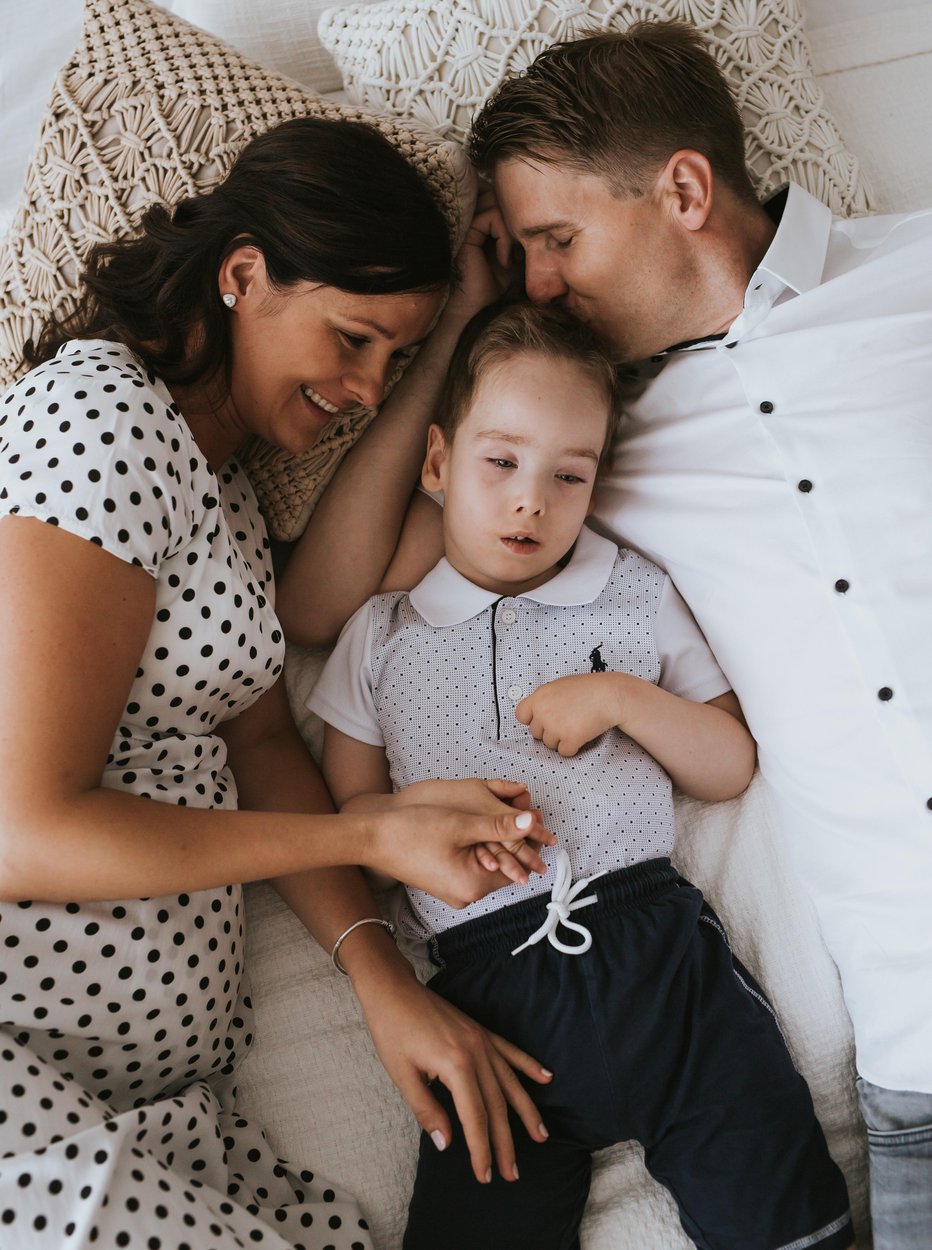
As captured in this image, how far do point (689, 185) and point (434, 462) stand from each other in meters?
0.60

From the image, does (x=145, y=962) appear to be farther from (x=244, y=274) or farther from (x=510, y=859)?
(x=244, y=274)

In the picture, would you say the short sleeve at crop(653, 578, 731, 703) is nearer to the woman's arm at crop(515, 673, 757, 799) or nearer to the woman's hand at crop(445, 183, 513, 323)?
the woman's arm at crop(515, 673, 757, 799)

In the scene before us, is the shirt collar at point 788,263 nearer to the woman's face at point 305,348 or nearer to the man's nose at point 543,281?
the man's nose at point 543,281

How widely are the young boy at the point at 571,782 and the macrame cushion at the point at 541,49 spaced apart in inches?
16.9

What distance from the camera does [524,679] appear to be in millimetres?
1512

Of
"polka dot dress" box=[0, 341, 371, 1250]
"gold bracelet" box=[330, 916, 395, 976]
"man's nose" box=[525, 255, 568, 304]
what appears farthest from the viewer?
"man's nose" box=[525, 255, 568, 304]

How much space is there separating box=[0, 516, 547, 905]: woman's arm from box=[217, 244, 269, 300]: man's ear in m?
0.46

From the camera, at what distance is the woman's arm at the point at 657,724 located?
4.64 ft

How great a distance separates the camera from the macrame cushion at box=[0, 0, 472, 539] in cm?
154

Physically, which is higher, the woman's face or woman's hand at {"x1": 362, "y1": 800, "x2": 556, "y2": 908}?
the woman's face

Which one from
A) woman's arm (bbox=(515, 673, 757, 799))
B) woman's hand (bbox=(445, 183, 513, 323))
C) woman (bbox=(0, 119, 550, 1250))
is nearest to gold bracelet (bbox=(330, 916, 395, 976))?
woman (bbox=(0, 119, 550, 1250))

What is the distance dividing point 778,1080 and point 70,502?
3.73 feet

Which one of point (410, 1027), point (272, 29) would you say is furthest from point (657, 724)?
point (272, 29)

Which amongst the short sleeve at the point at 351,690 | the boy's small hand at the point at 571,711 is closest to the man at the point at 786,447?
the boy's small hand at the point at 571,711
